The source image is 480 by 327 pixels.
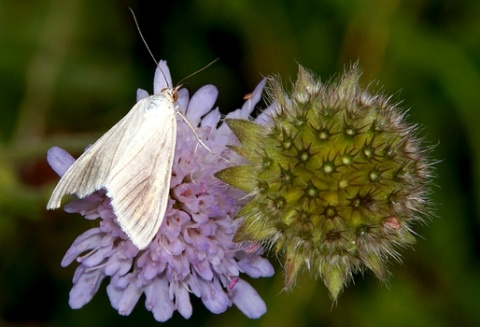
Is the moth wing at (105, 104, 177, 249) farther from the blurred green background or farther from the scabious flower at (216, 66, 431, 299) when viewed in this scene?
the blurred green background

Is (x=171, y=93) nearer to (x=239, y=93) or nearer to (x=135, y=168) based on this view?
(x=135, y=168)

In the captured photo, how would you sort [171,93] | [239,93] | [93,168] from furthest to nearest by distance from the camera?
[239,93] < [171,93] < [93,168]

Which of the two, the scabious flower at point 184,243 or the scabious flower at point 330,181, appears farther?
the scabious flower at point 184,243

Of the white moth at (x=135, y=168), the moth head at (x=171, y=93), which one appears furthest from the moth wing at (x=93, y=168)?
the moth head at (x=171, y=93)

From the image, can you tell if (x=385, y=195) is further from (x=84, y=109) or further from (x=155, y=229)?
(x=84, y=109)

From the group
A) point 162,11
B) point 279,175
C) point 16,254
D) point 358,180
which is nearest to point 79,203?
point 279,175

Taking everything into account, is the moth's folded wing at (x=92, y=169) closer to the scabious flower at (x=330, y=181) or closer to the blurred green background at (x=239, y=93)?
the scabious flower at (x=330, y=181)

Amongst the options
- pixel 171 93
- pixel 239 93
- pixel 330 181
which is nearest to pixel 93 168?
pixel 171 93
